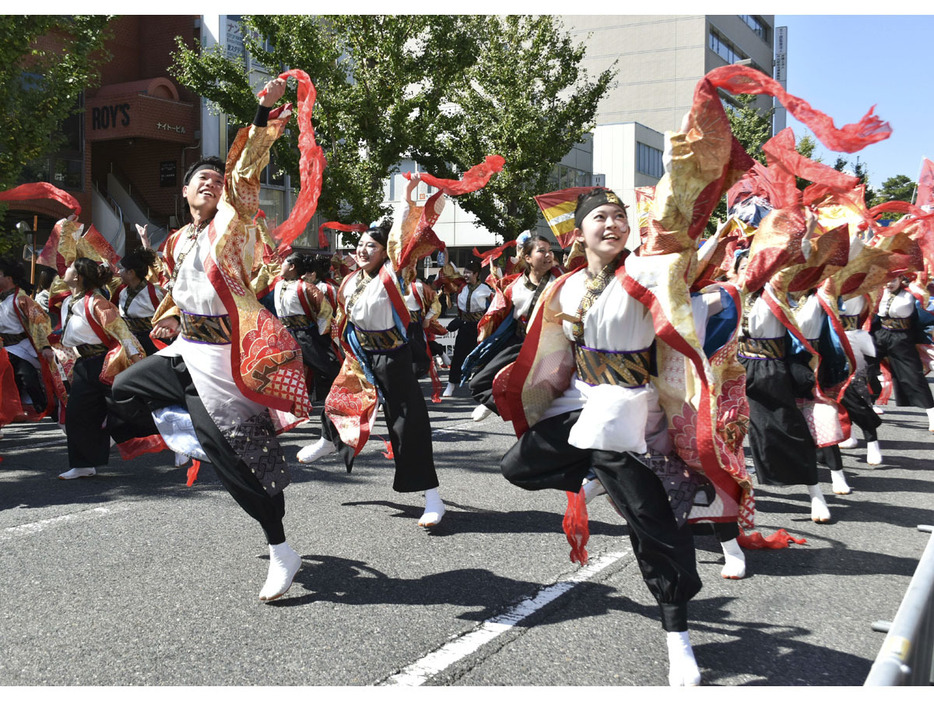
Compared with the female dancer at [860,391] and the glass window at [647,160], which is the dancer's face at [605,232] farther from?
the glass window at [647,160]

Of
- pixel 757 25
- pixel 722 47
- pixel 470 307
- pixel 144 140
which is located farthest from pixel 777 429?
pixel 757 25

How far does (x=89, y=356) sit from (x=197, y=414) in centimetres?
292

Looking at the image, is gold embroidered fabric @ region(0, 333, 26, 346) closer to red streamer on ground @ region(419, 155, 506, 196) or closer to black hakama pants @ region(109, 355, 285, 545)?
black hakama pants @ region(109, 355, 285, 545)

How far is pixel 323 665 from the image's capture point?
3055mm

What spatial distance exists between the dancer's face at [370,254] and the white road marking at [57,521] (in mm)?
2142

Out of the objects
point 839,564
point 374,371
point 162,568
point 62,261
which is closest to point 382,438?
point 374,371

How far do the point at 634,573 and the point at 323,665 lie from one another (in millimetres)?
1717

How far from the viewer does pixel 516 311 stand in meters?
6.62

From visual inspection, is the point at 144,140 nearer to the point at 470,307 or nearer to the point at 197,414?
the point at 470,307

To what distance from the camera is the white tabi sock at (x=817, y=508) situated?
515 centimetres

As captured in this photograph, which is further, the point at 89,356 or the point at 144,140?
the point at 144,140

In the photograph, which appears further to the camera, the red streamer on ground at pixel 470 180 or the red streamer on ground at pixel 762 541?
the red streamer on ground at pixel 470 180

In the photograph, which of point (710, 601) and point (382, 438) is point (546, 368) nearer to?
point (710, 601)

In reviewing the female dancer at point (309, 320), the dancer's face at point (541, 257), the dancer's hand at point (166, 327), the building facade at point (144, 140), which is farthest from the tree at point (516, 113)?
the dancer's hand at point (166, 327)
